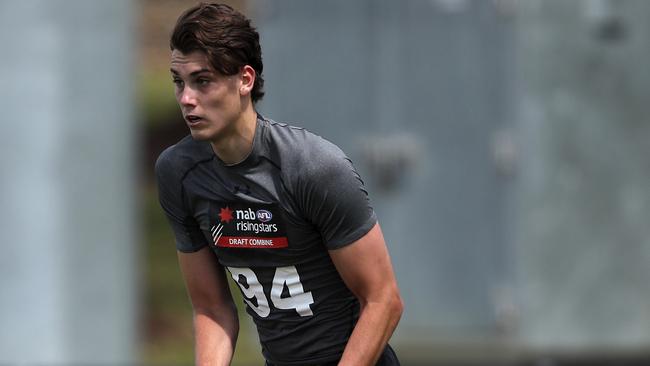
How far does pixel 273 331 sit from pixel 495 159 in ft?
20.5

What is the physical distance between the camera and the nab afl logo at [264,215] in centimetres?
Result: 408

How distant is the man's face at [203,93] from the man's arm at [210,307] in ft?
1.53

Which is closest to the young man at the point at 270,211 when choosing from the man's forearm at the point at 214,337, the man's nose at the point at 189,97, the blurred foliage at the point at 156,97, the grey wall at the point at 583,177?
the man's nose at the point at 189,97

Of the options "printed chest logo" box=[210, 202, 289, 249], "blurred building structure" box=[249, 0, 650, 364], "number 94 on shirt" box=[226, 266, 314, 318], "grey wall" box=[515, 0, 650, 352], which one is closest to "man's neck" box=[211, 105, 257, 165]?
"printed chest logo" box=[210, 202, 289, 249]

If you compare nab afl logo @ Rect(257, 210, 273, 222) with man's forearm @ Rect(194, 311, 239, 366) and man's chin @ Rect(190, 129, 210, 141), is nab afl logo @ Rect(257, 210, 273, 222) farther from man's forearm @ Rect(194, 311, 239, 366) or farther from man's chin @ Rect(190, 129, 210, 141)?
man's forearm @ Rect(194, 311, 239, 366)

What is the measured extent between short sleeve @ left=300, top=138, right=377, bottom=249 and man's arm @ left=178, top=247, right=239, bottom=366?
0.50m

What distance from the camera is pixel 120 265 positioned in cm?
897

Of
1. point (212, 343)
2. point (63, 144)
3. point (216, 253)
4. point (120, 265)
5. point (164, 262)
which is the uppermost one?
point (216, 253)

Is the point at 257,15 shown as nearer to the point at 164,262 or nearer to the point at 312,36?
the point at 312,36

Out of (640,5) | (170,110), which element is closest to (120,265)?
(640,5)

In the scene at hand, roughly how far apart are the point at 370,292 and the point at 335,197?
0.90 ft

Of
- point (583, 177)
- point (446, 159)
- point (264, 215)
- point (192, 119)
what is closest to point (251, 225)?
point (264, 215)

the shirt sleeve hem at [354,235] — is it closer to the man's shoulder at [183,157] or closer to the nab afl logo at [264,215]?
the nab afl logo at [264,215]

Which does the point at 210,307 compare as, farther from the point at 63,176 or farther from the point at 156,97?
the point at 156,97
